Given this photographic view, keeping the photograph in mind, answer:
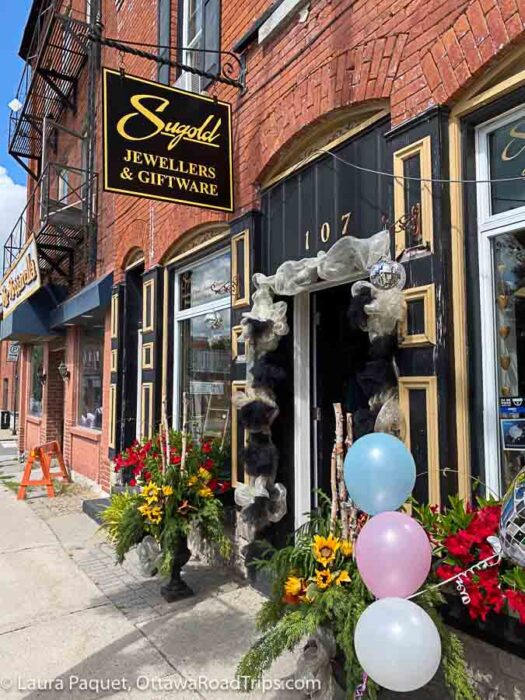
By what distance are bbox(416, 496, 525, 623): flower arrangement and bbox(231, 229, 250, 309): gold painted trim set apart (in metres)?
2.74

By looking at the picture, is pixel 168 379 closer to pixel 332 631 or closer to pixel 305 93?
pixel 305 93

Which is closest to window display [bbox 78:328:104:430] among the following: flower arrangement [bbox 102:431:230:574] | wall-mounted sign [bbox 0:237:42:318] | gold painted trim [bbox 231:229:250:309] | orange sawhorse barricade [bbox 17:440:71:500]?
orange sawhorse barricade [bbox 17:440:71:500]

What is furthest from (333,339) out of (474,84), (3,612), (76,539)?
(76,539)

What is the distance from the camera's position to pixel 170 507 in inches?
163

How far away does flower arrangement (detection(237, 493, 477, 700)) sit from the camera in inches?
87.7

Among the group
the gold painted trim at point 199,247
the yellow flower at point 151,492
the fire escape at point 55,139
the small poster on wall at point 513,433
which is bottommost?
the yellow flower at point 151,492

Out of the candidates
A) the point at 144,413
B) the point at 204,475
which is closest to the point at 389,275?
the point at 204,475

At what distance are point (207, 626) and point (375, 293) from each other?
2.62 metres

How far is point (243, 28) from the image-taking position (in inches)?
196

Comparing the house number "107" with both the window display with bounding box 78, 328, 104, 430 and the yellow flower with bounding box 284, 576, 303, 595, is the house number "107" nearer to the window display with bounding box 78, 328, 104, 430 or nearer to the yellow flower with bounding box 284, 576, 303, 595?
the yellow flower with bounding box 284, 576, 303, 595

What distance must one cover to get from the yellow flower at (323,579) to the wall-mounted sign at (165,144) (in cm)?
322

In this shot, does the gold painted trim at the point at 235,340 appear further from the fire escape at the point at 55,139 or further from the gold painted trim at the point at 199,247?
the fire escape at the point at 55,139

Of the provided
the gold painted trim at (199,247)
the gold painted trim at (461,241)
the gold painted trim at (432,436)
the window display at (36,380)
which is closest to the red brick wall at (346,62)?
the gold painted trim at (461,241)

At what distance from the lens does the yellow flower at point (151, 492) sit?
4137mm
